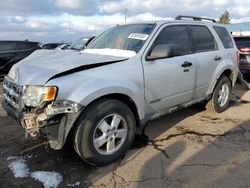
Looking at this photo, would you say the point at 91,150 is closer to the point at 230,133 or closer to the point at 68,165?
the point at 68,165

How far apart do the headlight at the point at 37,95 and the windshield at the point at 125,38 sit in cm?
145

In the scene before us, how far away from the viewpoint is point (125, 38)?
468cm

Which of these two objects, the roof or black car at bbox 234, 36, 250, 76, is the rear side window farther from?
the roof

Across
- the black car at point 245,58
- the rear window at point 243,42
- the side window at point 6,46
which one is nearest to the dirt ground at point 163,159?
the black car at point 245,58

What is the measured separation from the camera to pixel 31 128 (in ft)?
11.5

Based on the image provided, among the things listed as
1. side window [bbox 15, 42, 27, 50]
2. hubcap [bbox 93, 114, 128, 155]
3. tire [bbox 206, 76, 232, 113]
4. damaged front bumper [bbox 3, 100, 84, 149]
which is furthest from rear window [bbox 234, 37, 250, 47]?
side window [bbox 15, 42, 27, 50]

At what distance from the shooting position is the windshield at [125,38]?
444 centimetres

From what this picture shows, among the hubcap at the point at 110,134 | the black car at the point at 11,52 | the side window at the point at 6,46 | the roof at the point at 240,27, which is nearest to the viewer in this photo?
the hubcap at the point at 110,134

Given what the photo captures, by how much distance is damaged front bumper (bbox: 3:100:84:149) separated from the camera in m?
3.39

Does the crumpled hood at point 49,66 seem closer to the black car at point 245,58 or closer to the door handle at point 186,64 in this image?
the door handle at point 186,64

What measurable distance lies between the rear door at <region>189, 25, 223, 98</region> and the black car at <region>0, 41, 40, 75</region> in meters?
8.63

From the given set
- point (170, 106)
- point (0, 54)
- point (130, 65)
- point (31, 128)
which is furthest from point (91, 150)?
point (0, 54)

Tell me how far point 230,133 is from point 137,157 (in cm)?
186

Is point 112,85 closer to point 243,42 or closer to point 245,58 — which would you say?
point 245,58
